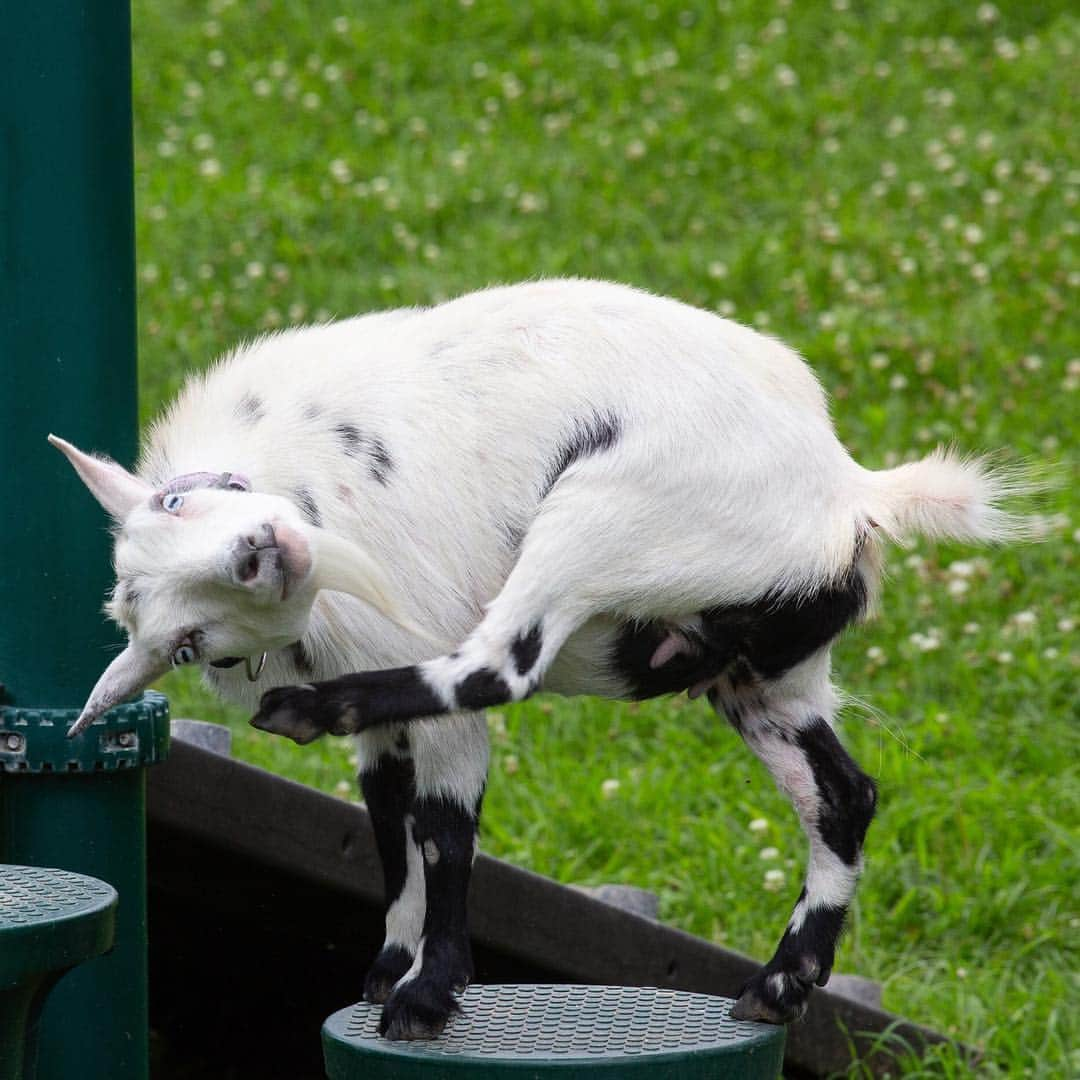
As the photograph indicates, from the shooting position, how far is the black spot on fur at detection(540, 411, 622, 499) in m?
2.49

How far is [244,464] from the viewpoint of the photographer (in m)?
2.52

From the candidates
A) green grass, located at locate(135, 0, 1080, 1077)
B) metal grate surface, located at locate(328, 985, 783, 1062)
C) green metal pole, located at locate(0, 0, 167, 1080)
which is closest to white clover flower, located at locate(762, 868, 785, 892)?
green grass, located at locate(135, 0, 1080, 1077)

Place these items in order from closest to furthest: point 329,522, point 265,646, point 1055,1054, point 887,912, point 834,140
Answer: point 265,646 < point 329,522 < point 1055,1054 < point 887,912 < point 834,140

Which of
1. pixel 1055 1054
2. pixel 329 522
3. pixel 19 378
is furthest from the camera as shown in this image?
pixel 1055 1054

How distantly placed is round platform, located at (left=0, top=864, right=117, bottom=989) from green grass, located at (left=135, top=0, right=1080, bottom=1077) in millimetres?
2149

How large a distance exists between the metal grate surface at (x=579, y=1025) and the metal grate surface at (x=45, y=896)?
419mm

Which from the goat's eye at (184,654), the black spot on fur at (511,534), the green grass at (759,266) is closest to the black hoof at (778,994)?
the black spot on fur at (511,534)

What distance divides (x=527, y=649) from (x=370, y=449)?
0.38 m

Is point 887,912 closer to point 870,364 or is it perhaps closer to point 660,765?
point 660,765

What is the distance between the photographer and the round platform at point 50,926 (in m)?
2.34

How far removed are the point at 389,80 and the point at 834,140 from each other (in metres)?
2.40

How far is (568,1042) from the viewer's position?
2729 mm

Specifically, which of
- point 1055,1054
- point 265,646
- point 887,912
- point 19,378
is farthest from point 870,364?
point 265,646

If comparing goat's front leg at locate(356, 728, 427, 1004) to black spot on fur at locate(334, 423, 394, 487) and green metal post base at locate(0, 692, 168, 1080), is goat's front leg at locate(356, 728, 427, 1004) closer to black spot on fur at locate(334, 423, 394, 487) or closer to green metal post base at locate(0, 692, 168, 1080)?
black spot on fur at locate(334, 423, 394, 487)
